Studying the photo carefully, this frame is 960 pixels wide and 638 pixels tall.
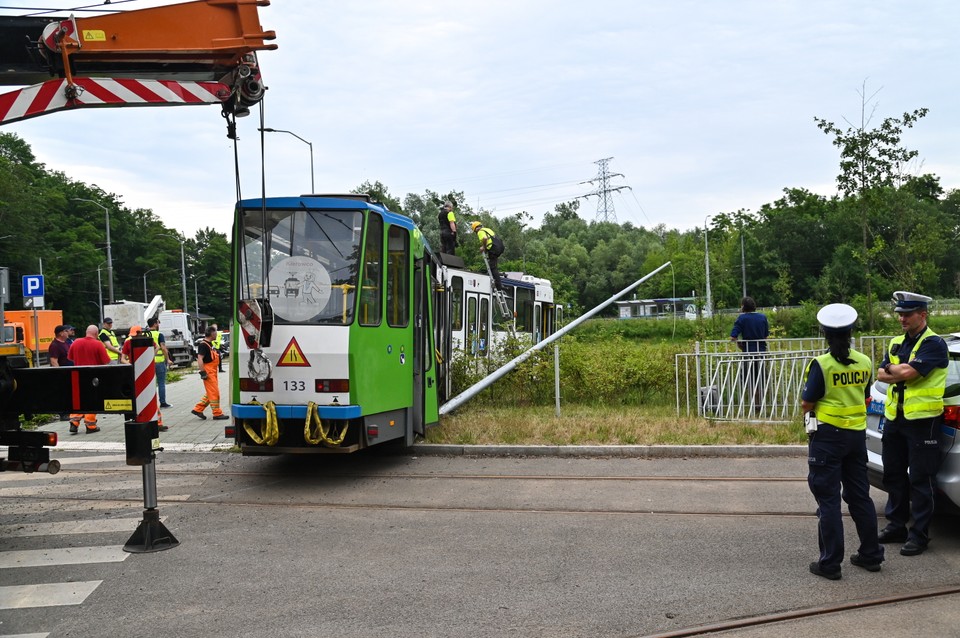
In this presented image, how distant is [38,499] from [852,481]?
7.97 m

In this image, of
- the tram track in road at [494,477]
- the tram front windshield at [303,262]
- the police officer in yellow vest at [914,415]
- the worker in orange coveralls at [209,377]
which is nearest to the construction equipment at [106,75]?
the tram front windshield at [303,262]

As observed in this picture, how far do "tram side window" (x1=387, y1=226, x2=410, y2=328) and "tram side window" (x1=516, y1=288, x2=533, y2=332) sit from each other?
447 inches

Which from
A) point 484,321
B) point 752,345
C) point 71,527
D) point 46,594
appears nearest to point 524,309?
point 484,321

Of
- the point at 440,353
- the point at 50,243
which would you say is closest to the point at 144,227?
the point at 50,243

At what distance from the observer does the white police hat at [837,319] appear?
5.54 m

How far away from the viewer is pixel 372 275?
29.9 feet

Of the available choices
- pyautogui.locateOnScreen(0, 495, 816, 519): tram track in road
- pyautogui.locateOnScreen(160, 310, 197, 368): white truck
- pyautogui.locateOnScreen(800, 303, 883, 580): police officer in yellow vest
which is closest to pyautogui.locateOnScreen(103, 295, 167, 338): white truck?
pyautogui.locateOnScreen(160, 310, 197, 368): white truck

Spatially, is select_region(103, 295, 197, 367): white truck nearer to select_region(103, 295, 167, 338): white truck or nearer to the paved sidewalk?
select_region(103, 295, 167, 338): white truck

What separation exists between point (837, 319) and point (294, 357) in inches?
212

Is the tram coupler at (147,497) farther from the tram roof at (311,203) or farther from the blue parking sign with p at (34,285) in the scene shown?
the blue parking sign with p at (34,285)

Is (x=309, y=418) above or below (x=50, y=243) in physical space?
below

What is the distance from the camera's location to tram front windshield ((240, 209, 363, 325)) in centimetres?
886

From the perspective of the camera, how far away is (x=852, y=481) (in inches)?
223

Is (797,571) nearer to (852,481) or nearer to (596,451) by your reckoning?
(852,481)
